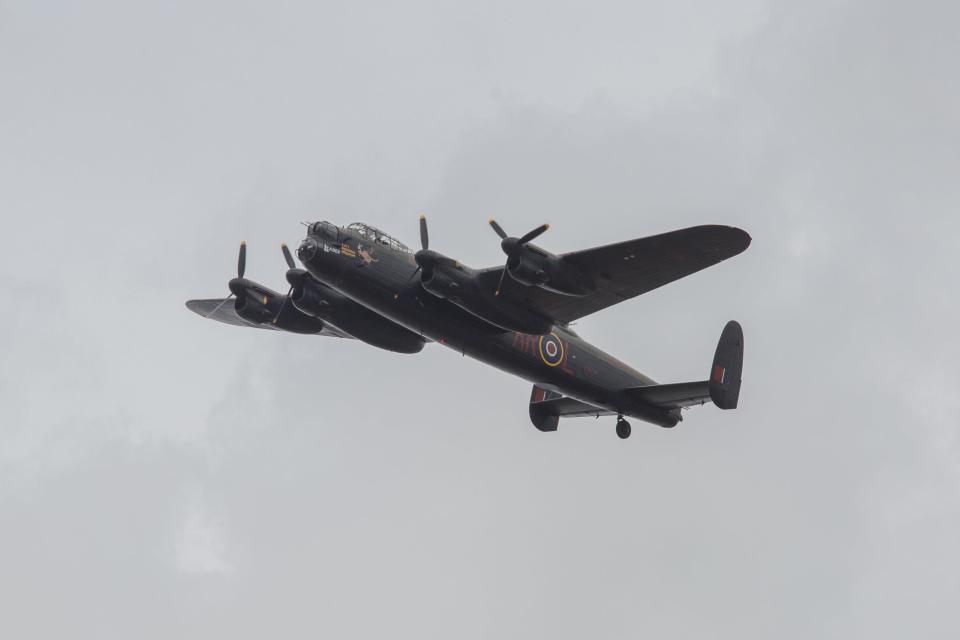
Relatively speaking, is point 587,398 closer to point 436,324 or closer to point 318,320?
point 436,324

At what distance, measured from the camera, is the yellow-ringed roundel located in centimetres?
3322

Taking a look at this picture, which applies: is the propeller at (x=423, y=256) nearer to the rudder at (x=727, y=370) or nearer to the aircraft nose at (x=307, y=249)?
the aircraft nose at (x=307, y=249)

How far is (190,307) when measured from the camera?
3950 cm

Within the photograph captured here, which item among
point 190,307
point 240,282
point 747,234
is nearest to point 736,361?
point 747,234

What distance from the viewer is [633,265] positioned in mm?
30062

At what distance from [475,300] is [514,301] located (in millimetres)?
1179

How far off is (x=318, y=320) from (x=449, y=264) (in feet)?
25.1

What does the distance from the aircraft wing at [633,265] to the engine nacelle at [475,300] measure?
0.86 feet

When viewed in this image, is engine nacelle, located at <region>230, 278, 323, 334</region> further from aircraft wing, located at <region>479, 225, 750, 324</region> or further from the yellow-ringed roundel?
aircraft wing, located at <region>479, 225, 750, 324</region>

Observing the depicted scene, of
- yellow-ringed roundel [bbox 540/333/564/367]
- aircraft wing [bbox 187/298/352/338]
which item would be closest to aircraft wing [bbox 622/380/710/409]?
yellow-ringed roundel [bbox 540/333/564/367]

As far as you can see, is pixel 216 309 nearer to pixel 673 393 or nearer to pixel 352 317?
pixel 352 317

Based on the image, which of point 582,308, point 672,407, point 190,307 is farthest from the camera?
point 190,307

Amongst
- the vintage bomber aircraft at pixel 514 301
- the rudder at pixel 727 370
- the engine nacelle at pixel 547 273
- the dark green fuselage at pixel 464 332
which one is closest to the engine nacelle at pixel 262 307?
the vintage bomber aircraft at pixel 514 301

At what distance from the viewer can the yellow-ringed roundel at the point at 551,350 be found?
Answer: 33219 mm
